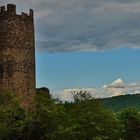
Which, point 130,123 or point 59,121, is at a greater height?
point 130,123

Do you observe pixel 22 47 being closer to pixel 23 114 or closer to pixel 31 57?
pixel 31 57

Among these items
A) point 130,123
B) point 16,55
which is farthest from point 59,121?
point 130,123

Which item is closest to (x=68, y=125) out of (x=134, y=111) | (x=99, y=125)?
(x=99, y=125)

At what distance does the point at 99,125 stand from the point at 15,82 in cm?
1236

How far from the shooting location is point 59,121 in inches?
2645

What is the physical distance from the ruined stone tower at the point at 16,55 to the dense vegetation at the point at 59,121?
2.67 m

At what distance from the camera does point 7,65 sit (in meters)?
74.6

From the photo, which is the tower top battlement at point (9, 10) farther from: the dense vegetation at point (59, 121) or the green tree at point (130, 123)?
the green tree at point (130, 123)

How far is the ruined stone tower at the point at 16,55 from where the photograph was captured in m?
74.3

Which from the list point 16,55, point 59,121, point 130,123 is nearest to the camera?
point 59,121

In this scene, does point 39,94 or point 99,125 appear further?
point 39,94

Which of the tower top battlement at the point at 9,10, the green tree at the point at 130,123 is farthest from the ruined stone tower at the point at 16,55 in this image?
the green tree at the point at 130,123

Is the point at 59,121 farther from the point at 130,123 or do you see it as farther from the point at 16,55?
the point at 130,123

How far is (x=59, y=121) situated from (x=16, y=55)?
12195 millimetres
